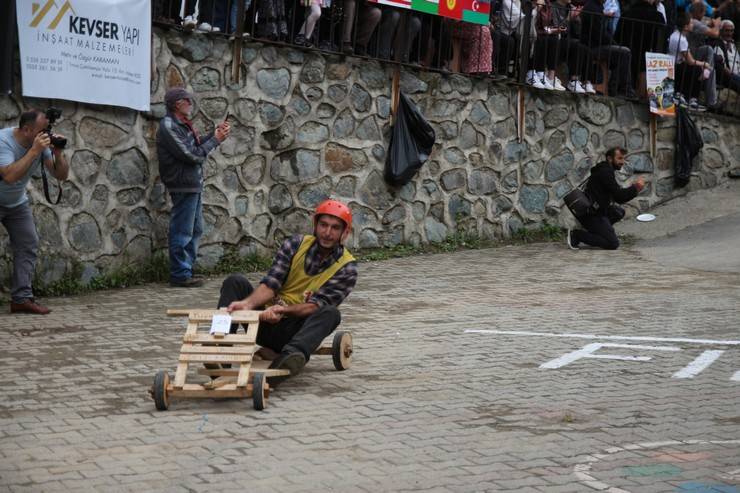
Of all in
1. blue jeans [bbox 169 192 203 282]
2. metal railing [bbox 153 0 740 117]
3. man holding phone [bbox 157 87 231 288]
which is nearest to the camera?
man holding phone [bbox 157 87 231 288]

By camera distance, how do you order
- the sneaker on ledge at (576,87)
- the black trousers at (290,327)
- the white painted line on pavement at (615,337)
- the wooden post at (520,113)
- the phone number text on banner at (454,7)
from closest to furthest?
the black trousers at (290,327) < the white painted line on pavement at (615,337) < the phone number text on banner at (454,7) < the wooden post at (520,113) < the sneaker on ledge at (576,87)

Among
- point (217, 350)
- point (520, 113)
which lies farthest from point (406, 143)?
point (217, 350)

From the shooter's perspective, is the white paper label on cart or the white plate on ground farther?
the white plate on ground

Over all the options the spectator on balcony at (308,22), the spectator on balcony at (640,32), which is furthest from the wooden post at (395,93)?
the spectator on balcony at (640,32)

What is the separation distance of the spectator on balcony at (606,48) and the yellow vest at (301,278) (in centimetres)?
947

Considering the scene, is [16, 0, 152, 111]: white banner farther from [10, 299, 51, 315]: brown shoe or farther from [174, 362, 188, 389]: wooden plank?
[174, 362, 188, 389]: wooden plank

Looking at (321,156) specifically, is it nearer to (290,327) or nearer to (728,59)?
(290,327)

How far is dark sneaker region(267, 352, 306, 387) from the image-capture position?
7449 mm

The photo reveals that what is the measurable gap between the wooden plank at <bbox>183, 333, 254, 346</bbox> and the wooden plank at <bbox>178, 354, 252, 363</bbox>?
13 cm

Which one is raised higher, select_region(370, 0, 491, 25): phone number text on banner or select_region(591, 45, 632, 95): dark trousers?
select_region(370, 0, 491, 25): phone number text on banner

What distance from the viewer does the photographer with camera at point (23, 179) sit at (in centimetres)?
998

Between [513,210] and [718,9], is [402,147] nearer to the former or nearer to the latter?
[513,210]

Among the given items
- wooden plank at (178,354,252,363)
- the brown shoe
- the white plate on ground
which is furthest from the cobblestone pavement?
the white plate on ground

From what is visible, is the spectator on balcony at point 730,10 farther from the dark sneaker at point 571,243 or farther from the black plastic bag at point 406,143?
the black plastic bag at point 406,143
